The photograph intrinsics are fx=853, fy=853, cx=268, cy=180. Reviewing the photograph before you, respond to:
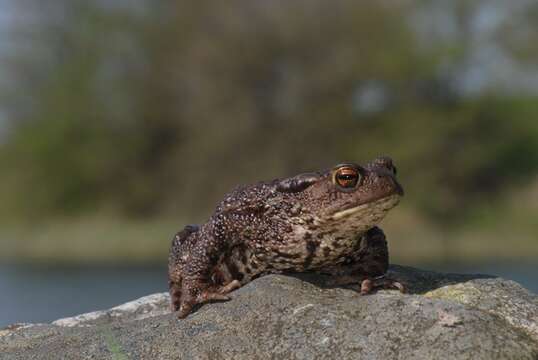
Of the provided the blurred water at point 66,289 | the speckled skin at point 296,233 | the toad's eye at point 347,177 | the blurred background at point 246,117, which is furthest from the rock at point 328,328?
the blurred background at point 246,117

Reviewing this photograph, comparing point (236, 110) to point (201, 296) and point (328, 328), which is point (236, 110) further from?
point (328, 328)

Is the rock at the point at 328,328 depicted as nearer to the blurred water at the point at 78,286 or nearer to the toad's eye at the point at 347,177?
the toad's eye at the point at 347,177

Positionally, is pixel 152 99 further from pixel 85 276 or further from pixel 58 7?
pixel 85 276

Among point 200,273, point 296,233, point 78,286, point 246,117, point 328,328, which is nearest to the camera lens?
point 328,328

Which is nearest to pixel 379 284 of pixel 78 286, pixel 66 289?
pixel 66 289

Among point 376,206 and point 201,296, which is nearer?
point 376,206

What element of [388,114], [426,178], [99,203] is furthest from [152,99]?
[426,178]
